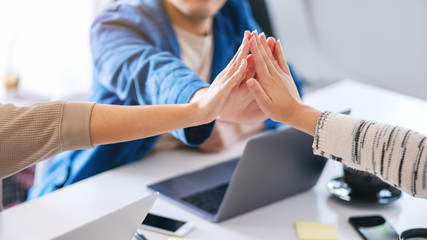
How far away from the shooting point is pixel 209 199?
1.03 meters

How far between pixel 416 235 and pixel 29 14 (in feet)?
6.34

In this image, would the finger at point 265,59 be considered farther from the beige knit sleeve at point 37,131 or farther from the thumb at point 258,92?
the beige knit sleeve at point 37,131

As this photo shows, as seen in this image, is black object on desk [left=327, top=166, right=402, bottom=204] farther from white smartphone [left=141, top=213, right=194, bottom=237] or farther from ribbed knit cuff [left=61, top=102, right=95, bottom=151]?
ribbed knit cuff [left=61, top=102, right=95, bottom=151]

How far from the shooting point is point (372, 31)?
2.52m

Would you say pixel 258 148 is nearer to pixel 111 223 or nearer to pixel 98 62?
pixel 111 223

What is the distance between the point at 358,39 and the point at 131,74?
5.90ft

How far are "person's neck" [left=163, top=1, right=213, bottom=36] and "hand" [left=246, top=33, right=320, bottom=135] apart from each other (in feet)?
1.46

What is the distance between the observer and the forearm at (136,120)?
2.73 ft

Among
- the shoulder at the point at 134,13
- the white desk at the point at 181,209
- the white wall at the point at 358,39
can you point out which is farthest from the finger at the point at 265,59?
the white wall at the point at 358,39

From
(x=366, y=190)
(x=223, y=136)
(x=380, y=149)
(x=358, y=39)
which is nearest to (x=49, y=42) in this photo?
(x=223, y=136)

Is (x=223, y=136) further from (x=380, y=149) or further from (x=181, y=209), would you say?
(x=380, y=149)

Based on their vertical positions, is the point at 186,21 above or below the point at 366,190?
above

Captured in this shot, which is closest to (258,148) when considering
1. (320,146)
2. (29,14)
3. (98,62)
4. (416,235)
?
(320,146)

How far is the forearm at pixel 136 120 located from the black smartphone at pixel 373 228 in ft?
1.15
